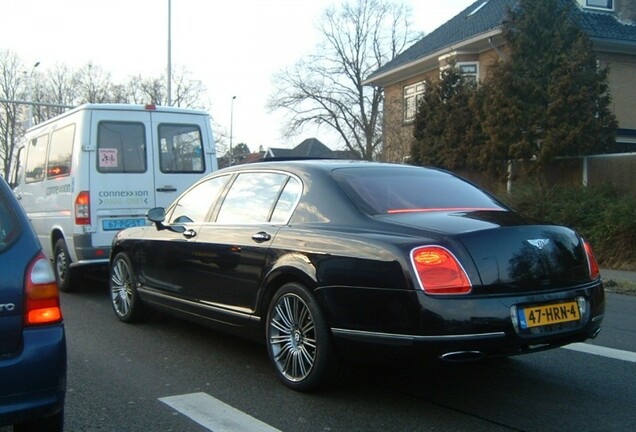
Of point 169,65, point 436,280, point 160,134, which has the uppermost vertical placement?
point 169,65

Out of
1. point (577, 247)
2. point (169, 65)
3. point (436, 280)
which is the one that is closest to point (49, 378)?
point (436, 280)

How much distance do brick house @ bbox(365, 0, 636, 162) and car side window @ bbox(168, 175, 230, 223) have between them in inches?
557

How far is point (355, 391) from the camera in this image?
478cm

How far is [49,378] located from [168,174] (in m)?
6.60

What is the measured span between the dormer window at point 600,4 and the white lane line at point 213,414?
22.6 meters

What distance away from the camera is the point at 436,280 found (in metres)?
4.02

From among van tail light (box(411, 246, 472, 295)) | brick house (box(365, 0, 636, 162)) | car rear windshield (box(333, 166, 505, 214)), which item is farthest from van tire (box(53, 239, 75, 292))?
brick house (box(365, 0, 636, 162))

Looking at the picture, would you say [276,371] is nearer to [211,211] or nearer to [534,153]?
[211,211]

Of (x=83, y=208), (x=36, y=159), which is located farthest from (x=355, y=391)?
(x=36, y=159)

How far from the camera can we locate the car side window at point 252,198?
17.6ft

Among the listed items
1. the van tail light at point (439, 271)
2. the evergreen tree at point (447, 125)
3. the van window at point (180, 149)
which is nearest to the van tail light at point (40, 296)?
the van tail light at point (439, 271)

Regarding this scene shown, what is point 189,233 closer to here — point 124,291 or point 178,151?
point 124,291

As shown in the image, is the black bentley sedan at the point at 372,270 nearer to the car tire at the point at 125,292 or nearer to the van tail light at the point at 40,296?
the car tire at the point at 125,292

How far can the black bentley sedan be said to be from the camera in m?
4.03
